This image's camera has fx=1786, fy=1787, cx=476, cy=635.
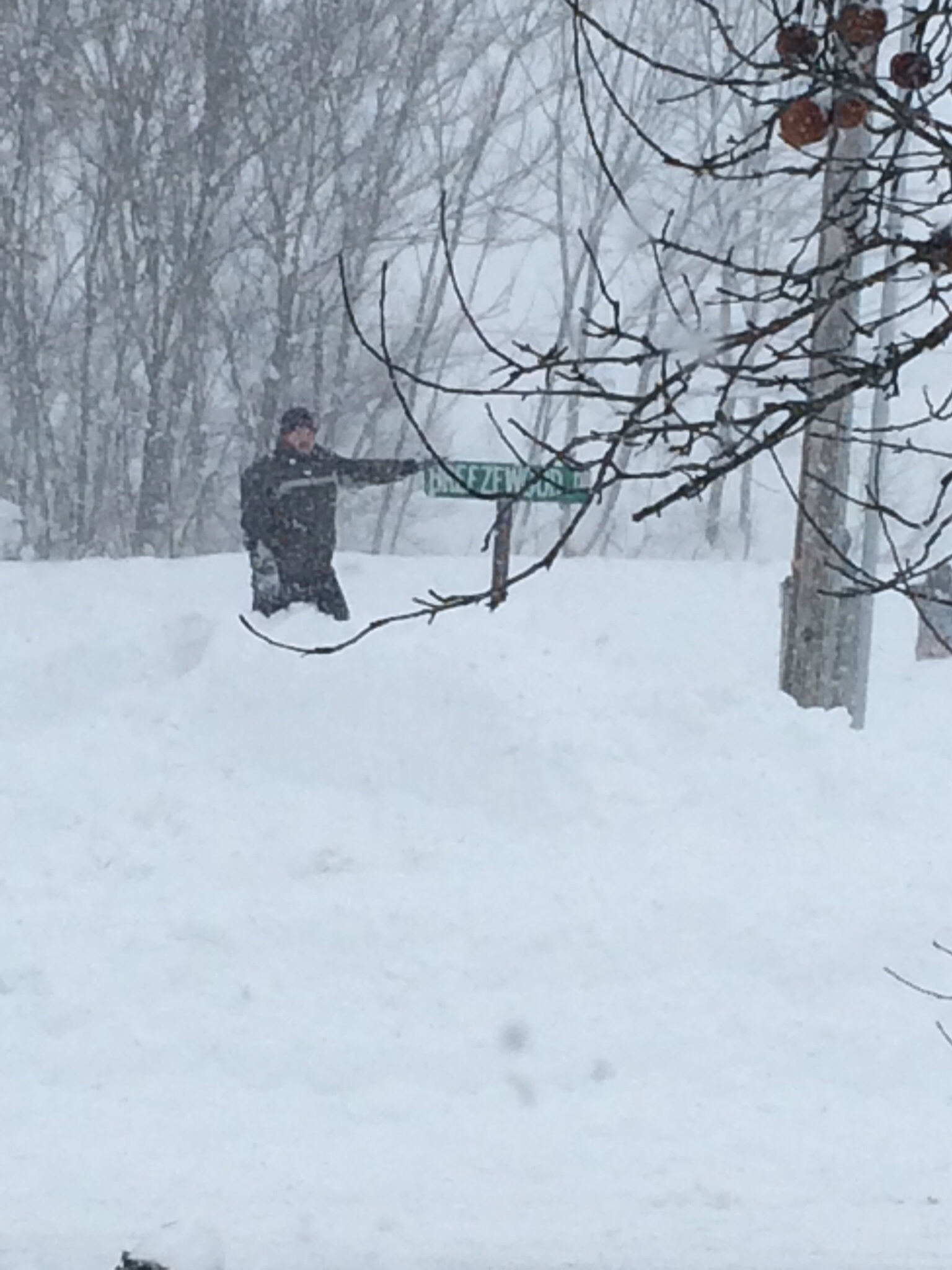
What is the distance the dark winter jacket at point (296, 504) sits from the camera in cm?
1002

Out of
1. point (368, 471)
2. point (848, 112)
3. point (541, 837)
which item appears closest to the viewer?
point (848, 112)

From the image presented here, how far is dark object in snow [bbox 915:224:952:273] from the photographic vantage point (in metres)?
2.48

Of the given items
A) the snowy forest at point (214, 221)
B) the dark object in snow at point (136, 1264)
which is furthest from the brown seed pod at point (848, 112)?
the snowy forest at point (214, 221)

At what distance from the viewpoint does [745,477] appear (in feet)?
109

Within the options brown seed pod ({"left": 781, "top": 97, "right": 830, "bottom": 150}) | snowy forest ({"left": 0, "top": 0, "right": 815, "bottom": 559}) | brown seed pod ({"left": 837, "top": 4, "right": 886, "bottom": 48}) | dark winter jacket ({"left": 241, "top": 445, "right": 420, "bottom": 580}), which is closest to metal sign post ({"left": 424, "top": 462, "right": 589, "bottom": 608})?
brown seed pod ({"left": 781, "top": 97, "right": 830, "bottom": 150})

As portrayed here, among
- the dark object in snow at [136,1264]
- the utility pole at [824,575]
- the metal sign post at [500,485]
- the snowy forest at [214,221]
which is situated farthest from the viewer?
the snowy forest at [214,221]

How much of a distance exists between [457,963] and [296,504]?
3853mm

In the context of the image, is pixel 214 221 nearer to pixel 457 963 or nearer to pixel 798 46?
pixel 457 963

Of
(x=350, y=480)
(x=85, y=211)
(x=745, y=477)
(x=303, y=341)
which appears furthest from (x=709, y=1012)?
(x=745, y=477)

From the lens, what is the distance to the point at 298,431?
10.0 metres

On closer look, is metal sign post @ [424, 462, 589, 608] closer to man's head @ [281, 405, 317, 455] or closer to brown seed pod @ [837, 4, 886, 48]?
brown seed pod @ [837, 4, 886, 48]

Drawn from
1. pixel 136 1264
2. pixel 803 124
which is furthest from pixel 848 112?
pixel 136 1264

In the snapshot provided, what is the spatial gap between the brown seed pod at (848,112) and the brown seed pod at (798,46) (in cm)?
9

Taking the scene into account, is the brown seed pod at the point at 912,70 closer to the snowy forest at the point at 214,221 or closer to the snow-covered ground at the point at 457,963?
the snow-covered ground at the point at 457,963
